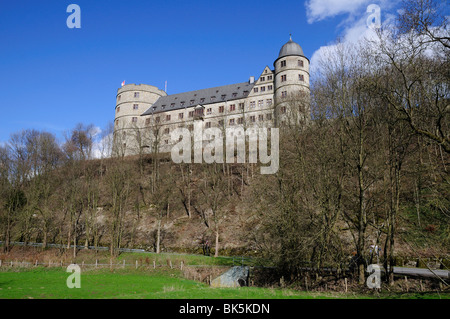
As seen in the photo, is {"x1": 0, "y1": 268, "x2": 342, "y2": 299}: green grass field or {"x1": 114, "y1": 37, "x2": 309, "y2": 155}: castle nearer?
{"x1": 0, "y1": 268, "x2": 342, "y2": 299}: green grass field

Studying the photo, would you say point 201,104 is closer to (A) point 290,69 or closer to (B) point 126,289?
(A) point 290,69

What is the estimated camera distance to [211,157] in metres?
46.6

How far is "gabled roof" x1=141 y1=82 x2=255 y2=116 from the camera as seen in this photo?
67250 mm

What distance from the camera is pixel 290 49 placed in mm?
59750

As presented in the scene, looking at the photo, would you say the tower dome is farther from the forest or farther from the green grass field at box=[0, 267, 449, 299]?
the green grass field at box=[0, 267, 449, 299]

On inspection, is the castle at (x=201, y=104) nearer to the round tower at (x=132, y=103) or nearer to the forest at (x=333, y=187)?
the round tower at (x=132, y=103)

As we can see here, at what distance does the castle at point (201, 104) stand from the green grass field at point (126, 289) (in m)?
27.5

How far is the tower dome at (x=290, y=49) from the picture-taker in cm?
5953

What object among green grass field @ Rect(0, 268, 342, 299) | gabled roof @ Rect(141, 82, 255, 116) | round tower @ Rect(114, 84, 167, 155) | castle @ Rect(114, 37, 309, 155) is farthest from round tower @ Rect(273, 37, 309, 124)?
green grass field @ Rect(0, 268, 342, 299)

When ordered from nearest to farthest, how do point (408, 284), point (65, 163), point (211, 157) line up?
1. point (408, 284)
2. point (211, 157)
3. point (65, 163)

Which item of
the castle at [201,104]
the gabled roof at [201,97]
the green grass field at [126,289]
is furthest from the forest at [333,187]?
the gabled roof at [201,97]

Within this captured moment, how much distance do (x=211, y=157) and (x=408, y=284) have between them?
3361 cm

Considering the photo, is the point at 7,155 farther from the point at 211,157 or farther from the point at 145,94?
the point at 145,94
